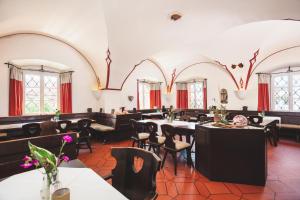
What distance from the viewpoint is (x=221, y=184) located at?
8.77 feet

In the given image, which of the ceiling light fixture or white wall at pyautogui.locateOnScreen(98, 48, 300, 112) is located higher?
the ceiling light fixture

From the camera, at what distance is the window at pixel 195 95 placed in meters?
8.42

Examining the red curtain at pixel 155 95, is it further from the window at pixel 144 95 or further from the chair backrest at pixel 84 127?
the chair backrest at pixel 84 127

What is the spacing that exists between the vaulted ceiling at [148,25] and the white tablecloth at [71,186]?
10.5 feet

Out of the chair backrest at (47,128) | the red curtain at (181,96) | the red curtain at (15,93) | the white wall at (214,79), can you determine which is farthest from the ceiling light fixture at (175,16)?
the red curtain at (181,96)

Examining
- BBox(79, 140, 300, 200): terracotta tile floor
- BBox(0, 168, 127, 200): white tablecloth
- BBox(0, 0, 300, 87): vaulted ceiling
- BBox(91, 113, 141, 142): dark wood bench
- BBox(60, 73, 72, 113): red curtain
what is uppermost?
BBox(0, 0, 300, 87): vaulted ceiling

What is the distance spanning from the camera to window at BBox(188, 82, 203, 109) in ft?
27.6

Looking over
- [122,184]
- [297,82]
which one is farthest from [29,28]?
[297,82]

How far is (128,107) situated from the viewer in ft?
23.1

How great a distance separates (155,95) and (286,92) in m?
5.23

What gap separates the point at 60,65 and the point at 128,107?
295 centimetres

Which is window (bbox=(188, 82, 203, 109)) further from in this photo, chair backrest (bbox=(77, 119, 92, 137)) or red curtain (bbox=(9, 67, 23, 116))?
red curtain (bbox=(9, 67, 23, 116))

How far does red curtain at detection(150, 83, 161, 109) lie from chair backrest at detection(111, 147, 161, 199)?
6.62m

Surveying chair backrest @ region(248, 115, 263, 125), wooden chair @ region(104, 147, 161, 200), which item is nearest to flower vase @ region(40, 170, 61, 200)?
wooden chair @ region(104, 147, 161, 200)
